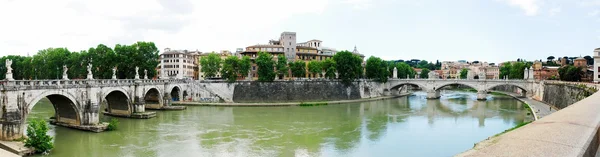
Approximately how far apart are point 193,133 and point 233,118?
775 centimetres

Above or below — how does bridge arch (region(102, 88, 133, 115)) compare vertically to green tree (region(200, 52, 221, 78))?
below

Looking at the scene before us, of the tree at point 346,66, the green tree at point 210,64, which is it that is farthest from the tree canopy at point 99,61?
the tree at point 346,66

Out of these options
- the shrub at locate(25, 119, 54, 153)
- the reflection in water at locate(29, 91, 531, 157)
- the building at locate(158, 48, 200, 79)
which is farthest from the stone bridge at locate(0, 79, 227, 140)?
the building at locate(158, 48, 200, 79)

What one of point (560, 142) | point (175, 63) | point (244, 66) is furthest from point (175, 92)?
point (560, 142)

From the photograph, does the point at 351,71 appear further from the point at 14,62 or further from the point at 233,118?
the point at 14,62

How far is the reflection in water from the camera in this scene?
18.5m

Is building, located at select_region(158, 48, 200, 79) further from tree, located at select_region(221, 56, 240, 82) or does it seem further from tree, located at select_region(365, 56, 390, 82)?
tree, located at select_region(365, 56, 390, 82)

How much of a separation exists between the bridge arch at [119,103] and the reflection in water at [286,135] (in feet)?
6.29

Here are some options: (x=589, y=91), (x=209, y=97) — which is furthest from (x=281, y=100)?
(x=589, y=91)

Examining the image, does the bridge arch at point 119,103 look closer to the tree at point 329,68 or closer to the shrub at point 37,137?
the shrub at point 37,137

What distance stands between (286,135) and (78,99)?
1225 cm

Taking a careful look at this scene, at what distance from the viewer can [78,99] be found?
22.8 meters

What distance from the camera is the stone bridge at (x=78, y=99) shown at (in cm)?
1774

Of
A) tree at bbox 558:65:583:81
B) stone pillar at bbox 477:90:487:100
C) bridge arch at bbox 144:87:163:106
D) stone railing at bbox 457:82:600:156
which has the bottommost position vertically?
stone pillar at bbox 477:90:487:100
